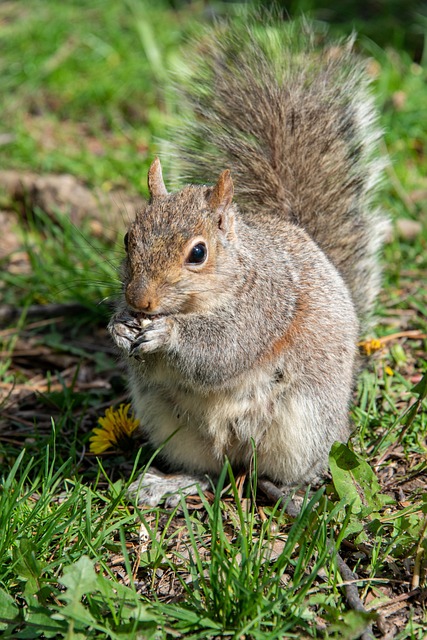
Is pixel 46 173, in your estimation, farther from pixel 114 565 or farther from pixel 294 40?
pixel 114 565

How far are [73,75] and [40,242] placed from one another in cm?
132

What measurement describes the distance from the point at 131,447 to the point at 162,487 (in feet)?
0.75

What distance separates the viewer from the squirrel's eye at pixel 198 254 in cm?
193

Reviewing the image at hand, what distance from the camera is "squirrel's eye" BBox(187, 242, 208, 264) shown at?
193 centimetres

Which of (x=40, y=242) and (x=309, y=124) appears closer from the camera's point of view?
(x=309, y=124)

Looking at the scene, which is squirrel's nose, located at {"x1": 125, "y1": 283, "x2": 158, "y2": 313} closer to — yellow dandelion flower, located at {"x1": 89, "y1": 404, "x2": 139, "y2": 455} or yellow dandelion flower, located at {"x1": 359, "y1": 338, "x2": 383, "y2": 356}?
yellow dandelion flower, located at {"x1": 89, "y1": 404, "x2": 139, "y2": 455}

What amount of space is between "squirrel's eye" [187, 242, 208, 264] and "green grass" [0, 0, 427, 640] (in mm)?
421

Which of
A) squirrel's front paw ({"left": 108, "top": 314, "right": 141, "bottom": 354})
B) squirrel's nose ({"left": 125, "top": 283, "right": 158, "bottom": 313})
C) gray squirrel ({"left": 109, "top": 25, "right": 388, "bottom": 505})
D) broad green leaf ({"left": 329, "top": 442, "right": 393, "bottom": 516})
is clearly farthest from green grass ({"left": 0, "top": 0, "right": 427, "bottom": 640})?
squirrel's nose ({"left": 125, "top": 283, "right": 158, "bottom": 313})

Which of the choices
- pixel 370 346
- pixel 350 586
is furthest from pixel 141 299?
pixel 370 346

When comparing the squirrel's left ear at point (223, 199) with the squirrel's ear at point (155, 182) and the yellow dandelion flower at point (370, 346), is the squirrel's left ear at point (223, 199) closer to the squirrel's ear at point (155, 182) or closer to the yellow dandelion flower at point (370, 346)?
the squirrel's ear at point (155, 182)

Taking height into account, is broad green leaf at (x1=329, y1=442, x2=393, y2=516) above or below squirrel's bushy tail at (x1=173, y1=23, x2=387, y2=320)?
below

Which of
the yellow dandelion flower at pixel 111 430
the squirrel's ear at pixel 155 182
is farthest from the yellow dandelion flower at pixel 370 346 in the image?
the squirrel's ear at pixel 155 182

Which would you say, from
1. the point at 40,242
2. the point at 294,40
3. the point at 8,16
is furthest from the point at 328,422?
the point at 8,16

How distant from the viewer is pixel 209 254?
1.98 metres
